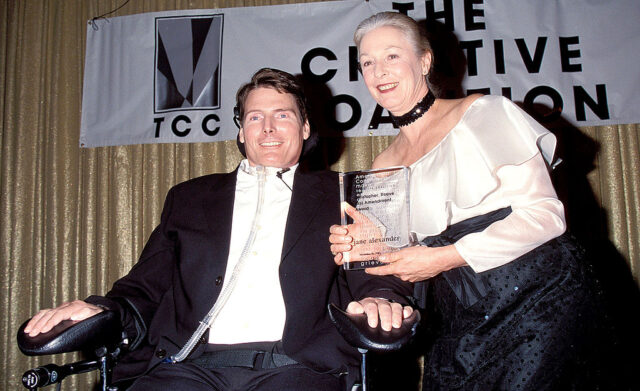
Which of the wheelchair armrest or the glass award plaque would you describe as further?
the glass award plaque

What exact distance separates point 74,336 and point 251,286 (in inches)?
21.9

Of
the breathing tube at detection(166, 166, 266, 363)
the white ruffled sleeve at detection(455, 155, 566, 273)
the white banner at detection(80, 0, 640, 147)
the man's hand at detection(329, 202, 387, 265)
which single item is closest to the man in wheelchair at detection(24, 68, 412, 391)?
the breathing tube at detection(166, 166, 266, 363)

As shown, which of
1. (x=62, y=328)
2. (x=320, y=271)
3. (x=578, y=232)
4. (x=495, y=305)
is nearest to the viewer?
(x=62, y=328)

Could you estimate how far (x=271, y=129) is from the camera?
194 cm

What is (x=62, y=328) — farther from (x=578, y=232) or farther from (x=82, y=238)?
(x=578, y=232)

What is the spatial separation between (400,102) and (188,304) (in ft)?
3.29

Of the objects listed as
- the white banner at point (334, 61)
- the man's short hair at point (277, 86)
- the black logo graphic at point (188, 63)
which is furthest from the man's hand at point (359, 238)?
the black logo graphic at point (188, 63)

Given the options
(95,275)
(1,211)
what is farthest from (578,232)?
(1,211)

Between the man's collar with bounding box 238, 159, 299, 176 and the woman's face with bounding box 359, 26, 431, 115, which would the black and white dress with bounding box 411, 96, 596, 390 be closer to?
the woman's face with bounding box 359, 26, 431, 115

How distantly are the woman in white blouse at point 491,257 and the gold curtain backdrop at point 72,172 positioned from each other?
1634 mm

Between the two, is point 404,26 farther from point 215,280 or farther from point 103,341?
point 103,341

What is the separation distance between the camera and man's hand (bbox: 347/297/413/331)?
1264mm

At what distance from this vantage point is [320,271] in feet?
5.65

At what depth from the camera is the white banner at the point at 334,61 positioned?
2986 mm
